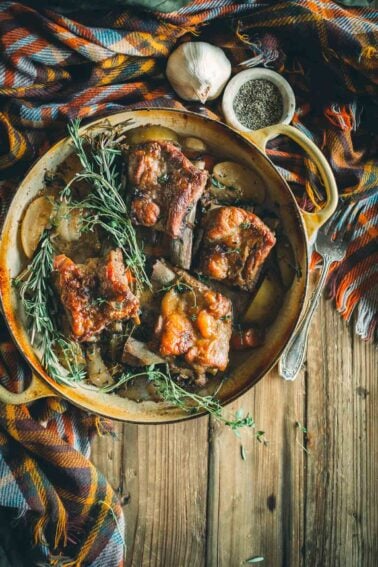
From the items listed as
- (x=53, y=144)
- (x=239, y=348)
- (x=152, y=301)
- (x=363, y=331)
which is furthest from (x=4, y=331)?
(x=363, y=331)

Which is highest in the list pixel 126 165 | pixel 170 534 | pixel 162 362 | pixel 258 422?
pixel 126 165

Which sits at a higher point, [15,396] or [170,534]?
[15,396]

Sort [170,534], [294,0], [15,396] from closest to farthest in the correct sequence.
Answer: [15,396] → [294,0] → [170,534]

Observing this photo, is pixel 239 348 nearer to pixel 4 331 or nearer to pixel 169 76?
pixel 4 331

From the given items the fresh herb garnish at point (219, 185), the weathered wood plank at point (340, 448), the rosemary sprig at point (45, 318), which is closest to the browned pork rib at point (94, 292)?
the rosemary sprig at point (45, 318)

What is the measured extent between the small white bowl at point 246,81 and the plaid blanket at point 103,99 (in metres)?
0.07

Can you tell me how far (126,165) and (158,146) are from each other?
0.15 m

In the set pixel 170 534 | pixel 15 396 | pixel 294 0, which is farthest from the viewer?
pixel 170 534

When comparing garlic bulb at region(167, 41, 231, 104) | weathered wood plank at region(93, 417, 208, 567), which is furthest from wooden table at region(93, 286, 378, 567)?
garlic bulb at region(167, 41, 231, 104)

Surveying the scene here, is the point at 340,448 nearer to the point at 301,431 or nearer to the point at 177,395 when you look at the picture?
the point at 301,431

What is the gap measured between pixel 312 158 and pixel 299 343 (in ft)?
2.50

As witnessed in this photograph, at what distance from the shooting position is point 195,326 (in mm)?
2523

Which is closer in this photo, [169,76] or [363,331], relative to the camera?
[169,76]

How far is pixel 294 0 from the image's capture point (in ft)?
8.58
